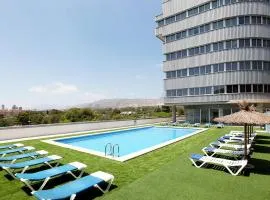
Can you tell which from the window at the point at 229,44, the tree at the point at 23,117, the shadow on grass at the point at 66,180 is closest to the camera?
the shadow on grass at the point at 66,180

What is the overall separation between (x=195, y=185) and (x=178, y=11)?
109 feet

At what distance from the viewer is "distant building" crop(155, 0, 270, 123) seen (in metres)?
29.8

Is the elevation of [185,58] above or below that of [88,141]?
above

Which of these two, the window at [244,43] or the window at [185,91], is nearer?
the window at [244,43]

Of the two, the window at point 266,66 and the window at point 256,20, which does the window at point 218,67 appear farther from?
the window at point 256,20

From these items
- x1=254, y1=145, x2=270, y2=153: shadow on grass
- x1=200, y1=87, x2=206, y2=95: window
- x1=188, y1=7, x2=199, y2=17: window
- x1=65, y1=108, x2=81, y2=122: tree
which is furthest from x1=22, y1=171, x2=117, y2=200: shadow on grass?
x1=65, y1=108, x2=81, y2=122: tree

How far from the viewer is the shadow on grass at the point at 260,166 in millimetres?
9118

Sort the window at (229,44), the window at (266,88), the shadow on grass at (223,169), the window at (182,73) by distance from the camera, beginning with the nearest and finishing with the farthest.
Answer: the shadow on grass at (223,169) < the window at (266,88) < the window at (229,44) < the window at (182,73)

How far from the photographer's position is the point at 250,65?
29.8 m

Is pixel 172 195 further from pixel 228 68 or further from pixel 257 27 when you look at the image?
pixel 257 27

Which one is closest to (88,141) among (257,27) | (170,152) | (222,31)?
(170,152)

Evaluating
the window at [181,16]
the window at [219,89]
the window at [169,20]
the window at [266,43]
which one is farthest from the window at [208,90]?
the window at [169,20]

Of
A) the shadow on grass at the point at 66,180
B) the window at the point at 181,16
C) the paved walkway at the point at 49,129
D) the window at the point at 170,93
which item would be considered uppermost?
the window at the point at 181,16

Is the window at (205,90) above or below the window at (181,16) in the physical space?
below
